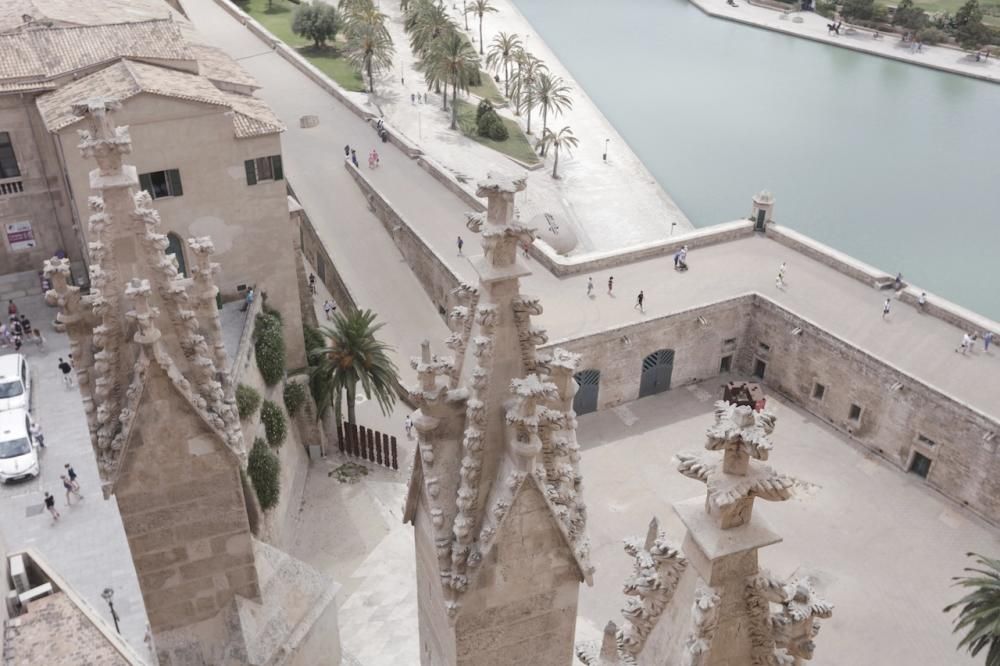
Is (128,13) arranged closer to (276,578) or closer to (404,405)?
(404,405)

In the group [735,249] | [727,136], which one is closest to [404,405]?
[735,249]

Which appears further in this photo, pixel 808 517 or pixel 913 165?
pixel 913 165

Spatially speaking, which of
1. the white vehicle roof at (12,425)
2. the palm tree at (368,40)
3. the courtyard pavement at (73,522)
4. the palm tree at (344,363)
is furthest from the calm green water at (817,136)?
the white vehicle roof at (12,425)

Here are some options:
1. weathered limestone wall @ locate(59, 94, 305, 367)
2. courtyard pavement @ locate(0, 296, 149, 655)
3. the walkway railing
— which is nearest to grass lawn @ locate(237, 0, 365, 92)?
weathered limestone wall @ locate(59, 94, 305, 367)

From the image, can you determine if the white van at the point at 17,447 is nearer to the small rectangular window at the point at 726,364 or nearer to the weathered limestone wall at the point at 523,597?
the weathered limestone wall at the point at 523,597

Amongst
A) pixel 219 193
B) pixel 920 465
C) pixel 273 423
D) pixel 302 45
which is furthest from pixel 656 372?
pixel 302 45
